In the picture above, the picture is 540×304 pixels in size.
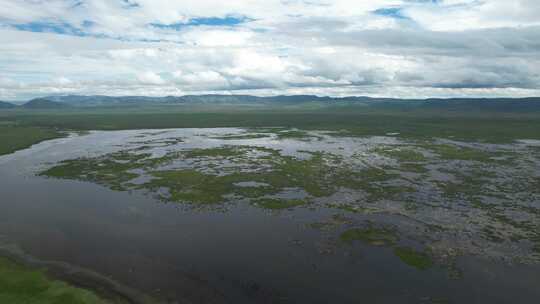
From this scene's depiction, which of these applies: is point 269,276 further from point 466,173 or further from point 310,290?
point 466,173

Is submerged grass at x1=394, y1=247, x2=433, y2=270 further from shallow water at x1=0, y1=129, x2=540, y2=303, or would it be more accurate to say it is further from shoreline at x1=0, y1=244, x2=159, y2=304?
shoreline at x1=0, y1=244, x2=159, y2=304

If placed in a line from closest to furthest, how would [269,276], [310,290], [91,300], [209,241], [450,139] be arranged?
[91,300] < [310,290] < [269,276] < [209,241] < [450,139]

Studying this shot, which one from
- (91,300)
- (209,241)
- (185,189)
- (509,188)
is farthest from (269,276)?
(509,188)

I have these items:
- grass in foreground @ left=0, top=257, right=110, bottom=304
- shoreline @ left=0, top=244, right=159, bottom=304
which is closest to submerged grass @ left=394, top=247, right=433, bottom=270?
shoreline @ left=0, top=244, right=159, bottom=304

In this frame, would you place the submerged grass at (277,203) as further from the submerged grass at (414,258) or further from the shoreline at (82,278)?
the shoreline at (82,278)

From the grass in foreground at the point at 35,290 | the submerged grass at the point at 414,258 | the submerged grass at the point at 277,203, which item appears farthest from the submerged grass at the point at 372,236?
the grass in foreground at the point at 35,290

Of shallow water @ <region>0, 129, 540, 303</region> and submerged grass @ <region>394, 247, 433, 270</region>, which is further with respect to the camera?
submerged grass @ <region>394, 247, 433, 270</region>
